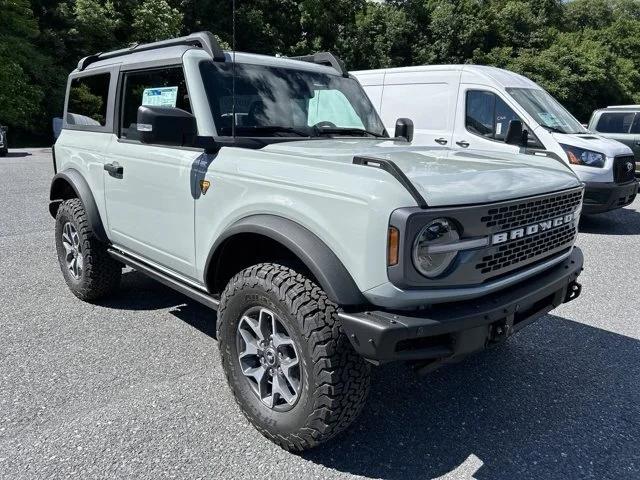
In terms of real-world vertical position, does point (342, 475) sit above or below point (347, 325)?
below

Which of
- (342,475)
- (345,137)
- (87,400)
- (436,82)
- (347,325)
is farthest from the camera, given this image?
(436,82)

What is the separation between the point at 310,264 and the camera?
2258 mm

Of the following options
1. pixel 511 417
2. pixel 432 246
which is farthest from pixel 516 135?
pixel 432 246

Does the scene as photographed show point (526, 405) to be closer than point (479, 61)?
Yes

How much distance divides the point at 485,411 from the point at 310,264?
149 cm

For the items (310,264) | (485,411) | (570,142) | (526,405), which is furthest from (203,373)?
(570,142)

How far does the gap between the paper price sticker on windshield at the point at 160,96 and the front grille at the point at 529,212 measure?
2.12 m

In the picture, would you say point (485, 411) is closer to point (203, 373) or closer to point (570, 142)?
point (203, 373)

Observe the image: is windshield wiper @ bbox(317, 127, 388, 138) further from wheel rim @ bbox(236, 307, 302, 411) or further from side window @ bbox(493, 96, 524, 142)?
side window @ bbox(493, 96, 524, 142)

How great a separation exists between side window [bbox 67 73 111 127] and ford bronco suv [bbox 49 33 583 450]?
0.53 feet

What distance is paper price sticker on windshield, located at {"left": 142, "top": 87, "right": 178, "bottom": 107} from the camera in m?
3.33

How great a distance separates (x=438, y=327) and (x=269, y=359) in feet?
3.02

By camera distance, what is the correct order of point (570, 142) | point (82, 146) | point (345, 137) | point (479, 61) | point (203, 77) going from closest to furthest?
point (203, 77) < point (345, 137) < point (82, 146) < point (570, 142) < point (479, 61)

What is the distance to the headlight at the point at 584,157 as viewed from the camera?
7520 mm
